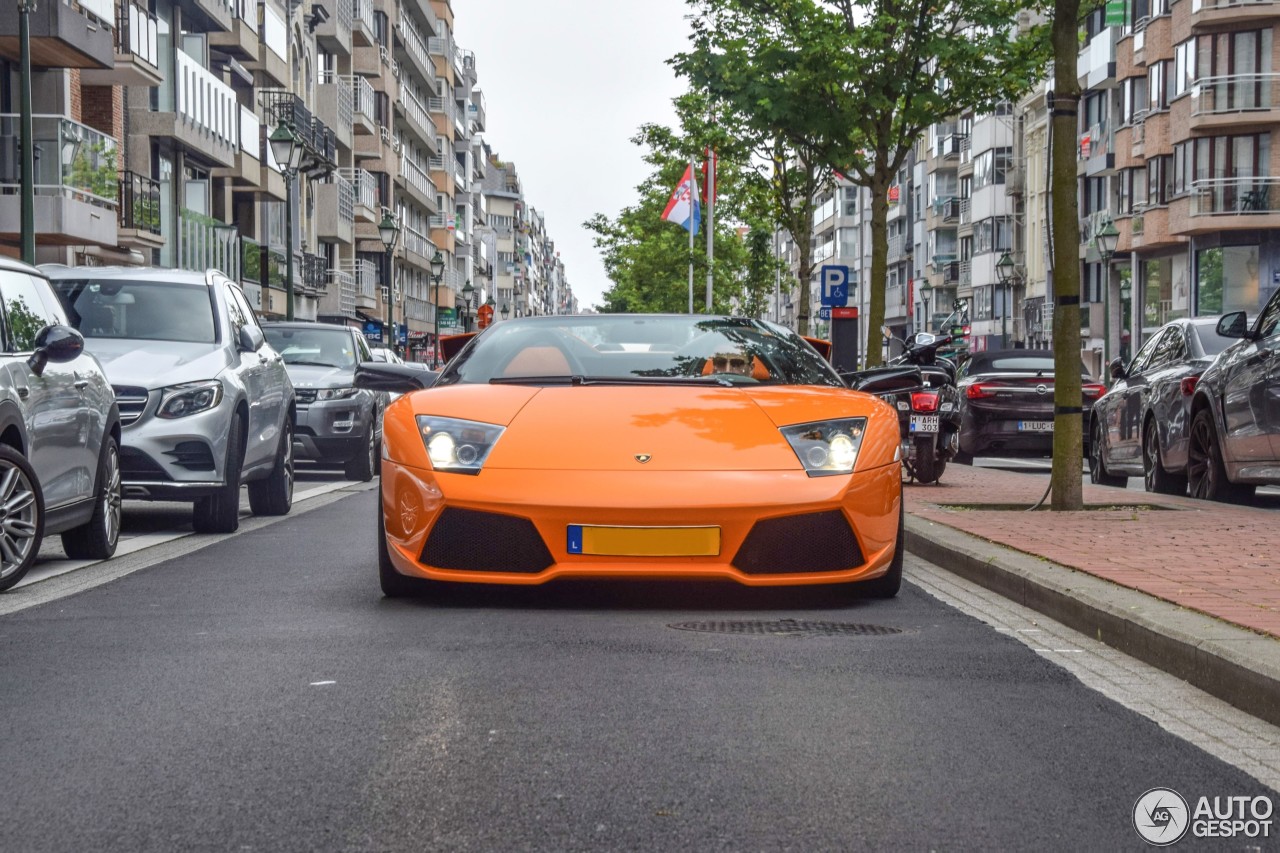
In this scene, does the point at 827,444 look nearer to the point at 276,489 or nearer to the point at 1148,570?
the point at 1148,570

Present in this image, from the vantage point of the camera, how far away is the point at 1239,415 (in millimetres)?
13484

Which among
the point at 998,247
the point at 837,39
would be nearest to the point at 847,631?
the point at 837,39

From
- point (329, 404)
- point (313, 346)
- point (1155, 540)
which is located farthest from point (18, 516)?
point (313, 346)

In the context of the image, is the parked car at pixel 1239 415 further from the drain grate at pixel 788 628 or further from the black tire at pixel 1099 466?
the drain grate at pixel 788 628

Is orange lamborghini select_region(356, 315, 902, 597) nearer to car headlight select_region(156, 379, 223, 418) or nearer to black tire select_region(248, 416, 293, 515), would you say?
car headlight select_region(156, 379, 223, 418)

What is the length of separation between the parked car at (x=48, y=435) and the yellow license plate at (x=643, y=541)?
9.28ft

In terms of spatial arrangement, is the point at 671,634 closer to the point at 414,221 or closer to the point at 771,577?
the point at 771,577

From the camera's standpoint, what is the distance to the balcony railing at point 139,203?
120ft

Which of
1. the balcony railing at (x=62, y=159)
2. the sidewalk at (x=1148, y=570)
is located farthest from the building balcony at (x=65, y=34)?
the sidewalk at (x=1148, y=570)

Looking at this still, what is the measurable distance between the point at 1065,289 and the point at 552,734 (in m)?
8.35

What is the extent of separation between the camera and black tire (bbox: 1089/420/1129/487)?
19172mm

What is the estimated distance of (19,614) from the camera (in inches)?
293

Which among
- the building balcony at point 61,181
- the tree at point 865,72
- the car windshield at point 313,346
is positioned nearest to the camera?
the car windshield at point 313,346

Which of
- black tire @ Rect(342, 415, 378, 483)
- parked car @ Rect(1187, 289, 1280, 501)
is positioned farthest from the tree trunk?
black tire @ Rect(342, 415, 378, 483)
